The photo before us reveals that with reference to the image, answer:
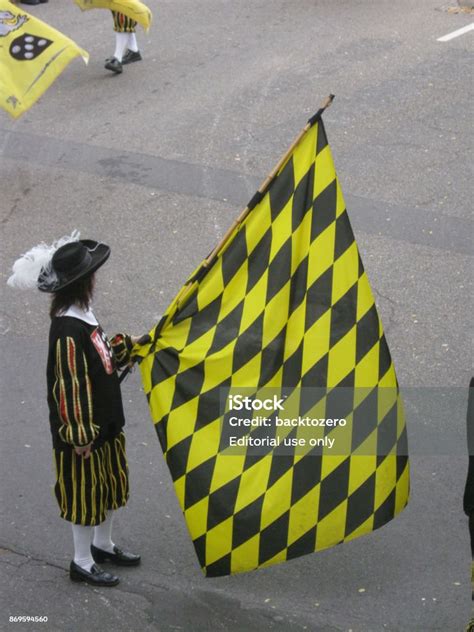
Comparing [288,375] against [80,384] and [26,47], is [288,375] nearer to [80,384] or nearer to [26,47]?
[80,384]

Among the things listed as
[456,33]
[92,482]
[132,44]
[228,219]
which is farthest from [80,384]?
[456,33]

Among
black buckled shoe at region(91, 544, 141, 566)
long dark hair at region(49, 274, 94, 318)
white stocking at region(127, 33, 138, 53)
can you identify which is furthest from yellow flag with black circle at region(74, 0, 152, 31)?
black buckled shoe at region(91, 544, 141, 566)

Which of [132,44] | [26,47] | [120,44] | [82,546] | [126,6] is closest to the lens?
[82,546]

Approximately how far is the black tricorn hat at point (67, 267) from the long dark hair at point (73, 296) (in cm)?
3

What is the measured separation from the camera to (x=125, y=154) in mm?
10305

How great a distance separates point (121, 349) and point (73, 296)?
0.37 metres

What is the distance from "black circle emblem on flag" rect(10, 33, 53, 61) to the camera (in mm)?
9180

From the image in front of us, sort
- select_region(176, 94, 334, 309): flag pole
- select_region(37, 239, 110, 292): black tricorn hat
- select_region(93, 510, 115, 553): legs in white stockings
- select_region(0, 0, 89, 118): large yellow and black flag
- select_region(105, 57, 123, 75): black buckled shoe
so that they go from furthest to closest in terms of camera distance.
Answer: select_region(105, 57, 123, 75): black buckled shoe → select_region(0, 0, 89, 118): large yellow and black flag → select_region(93, 510, 115, 553): legs in white stockings → select_region(37, 239, 110, 292): black tricorn hat → select_region(176, 94, 334, 309): flag pole

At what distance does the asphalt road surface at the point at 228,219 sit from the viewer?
5.27 meters

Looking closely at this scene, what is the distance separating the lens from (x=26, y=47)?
918cm

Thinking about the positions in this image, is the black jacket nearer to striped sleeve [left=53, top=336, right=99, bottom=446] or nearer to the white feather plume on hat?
striped sleeve [left=53, top=336, right=99, bottom=446]

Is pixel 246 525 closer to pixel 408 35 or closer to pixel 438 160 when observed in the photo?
pixel 438 160

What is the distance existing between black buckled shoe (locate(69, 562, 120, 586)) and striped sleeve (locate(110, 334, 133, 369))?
0.99 metres

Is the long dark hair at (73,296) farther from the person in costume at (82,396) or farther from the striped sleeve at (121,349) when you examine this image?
the striped sleeve at (121,349)
